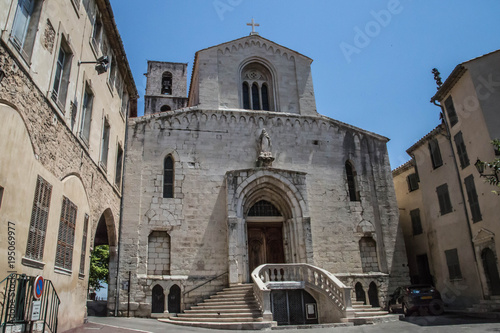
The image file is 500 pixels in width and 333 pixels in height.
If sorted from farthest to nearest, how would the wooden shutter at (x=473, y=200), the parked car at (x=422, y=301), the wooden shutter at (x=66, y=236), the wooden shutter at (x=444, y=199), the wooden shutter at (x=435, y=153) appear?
1. the wooden shutter at (x=435, y=153)
2. the wooden shutter at (x=444, y=199)
3. the wooden shutter at (x=473, y=200)
4. the parked car at (x=422, y=301)
5. the wooden shutter at (x=66, y=236)

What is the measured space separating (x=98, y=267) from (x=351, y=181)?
2044cm

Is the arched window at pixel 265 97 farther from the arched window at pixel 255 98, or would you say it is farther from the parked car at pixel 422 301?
the parked car at pixel 422 301

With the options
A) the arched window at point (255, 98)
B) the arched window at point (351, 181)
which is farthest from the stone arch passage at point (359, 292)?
the arched window at point (255, 98)

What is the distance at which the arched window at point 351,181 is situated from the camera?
18.4 metres

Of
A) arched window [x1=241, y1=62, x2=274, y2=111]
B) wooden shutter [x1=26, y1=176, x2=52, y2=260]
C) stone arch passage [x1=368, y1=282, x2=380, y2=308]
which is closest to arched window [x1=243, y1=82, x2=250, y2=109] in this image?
arched window [x1=241, y1=62, x2=274, y2=111]

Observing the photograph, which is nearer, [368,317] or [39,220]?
[39,220]

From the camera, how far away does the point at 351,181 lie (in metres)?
18.7

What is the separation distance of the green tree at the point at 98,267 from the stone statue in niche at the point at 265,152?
17538mm

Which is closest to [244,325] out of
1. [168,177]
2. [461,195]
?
[168,177]

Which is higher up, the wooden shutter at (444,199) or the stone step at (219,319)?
the wooden shutter at (444,199)

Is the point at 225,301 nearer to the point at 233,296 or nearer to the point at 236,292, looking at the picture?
the point at 233,296

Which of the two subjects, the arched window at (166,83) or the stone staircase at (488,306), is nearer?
the stone staircase at (488,306)

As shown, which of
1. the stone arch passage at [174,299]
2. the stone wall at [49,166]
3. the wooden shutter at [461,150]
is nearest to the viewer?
the stone wall at [49,166]

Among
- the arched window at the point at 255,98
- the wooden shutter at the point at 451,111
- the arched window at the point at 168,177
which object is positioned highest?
the arched window at the point at 255,98
